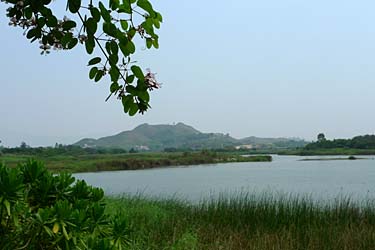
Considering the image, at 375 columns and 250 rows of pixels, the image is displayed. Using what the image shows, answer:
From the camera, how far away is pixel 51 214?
72.9 inches

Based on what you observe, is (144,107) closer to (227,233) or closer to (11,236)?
(11,236)

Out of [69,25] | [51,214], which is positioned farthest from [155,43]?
[51,214]

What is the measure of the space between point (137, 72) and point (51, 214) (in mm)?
868

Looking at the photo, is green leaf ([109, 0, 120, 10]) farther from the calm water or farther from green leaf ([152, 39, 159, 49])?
the calm water

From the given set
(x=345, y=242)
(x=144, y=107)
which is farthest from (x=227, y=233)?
(x=144, y=107)

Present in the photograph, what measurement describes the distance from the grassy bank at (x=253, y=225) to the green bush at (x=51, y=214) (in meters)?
2.61

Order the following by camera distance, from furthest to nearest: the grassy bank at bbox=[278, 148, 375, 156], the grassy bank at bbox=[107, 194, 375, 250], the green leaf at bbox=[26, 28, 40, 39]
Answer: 1. the grassy bank at bbox=[278, 148, 375, 156]
2. the grassy bank at bbox=[107, 194, 375, 250]
3. the green leaf at bbox=[26, 28, 40, 39]

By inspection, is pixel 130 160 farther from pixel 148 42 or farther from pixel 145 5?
pixel 145 5

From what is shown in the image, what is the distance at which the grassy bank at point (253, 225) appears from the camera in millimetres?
6094

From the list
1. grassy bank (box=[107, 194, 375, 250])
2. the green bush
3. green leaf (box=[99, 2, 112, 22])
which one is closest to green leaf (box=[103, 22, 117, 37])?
green leaf (box=[99, 2, 112, 22])

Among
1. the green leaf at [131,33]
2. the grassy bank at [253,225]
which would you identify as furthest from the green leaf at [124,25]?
the grassy bank at [253,225]

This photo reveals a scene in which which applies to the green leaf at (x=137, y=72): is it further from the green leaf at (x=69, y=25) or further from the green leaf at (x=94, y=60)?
the green leaf at (x=69, y=25)

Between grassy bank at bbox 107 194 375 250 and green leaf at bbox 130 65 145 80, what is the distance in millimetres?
3640

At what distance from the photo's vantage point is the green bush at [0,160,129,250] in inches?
72.4
